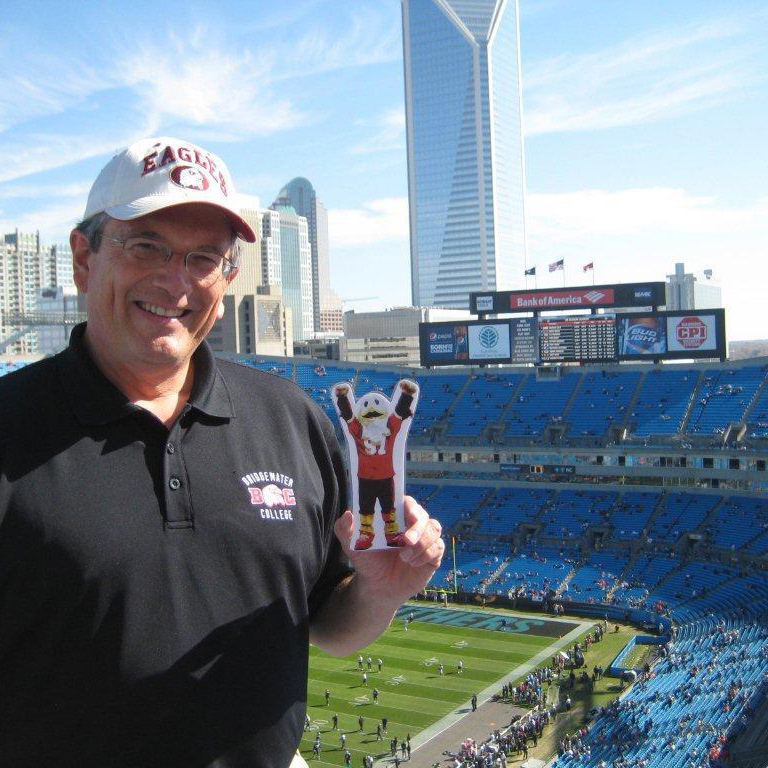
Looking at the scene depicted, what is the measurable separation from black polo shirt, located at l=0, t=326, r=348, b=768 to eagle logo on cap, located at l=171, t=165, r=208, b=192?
61 cm

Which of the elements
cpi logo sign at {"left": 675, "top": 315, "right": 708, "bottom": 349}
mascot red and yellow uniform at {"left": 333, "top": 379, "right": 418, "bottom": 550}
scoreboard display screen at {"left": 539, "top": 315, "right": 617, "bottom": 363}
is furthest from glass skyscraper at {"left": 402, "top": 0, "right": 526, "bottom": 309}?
mascot red and yellow uniform at {"left": 333, "top": 379, "right": 418, "bottom": 550}

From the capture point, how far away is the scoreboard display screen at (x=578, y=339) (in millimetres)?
45281

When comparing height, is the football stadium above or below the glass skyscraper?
below

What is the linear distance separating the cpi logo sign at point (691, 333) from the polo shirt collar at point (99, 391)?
4338cm

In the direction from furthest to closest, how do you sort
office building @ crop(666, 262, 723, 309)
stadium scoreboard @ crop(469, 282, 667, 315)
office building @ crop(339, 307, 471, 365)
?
1. office building @ crop(666, 262, 723, 309)
2. office building @ crop(339, 307, 471, 365)
3. stadium scoreboard @ crop(469, 282, 667, 315)

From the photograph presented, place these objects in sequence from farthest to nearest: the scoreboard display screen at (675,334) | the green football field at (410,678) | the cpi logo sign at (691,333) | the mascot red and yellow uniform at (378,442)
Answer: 1. the cpi logo sign at (691,333)
2. the scoreboard display screen at (675,334)
3. the green football field at (410,678)
4. the mascot red and yellow uniform at (378,442)

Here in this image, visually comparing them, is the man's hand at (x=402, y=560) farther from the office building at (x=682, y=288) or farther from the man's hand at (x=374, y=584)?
the office building at (x=682, y=288)

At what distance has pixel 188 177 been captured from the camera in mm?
2607

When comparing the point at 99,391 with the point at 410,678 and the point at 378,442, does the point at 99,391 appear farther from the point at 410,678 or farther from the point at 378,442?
the point at 410,678

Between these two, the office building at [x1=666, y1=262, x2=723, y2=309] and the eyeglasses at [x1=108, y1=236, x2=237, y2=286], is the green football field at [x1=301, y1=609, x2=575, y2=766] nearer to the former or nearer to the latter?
the eyeglasses at [x1=108, y1=236, x2=237, y2=286]

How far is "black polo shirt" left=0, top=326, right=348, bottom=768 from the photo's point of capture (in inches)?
93.0

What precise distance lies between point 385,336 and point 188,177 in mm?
105153

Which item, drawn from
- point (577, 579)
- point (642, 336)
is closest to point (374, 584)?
point (577, 579)

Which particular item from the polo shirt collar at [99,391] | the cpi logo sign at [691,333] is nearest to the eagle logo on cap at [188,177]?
the polo shirt collar at [99,391]
